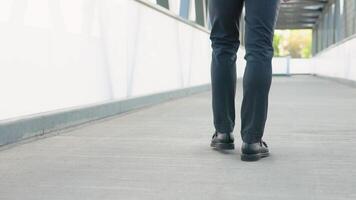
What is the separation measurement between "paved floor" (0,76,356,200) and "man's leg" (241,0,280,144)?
180 millimetres

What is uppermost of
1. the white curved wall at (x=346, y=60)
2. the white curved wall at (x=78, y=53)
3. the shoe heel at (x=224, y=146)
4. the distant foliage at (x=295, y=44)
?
the white curved wall at (x=78, y=53)

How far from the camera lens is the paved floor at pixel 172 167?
1.96 meters

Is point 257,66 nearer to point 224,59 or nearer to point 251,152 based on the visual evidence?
point 224,59

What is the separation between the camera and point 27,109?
11.3 feet

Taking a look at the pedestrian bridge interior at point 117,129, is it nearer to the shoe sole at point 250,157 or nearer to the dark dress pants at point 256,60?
the shoe sole at point 250,157

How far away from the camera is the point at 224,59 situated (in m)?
2.84

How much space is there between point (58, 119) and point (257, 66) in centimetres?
169

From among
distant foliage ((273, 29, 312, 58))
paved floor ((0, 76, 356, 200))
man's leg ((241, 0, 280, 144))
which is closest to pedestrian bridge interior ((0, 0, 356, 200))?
paved floor ((0, 76, 356, 200))

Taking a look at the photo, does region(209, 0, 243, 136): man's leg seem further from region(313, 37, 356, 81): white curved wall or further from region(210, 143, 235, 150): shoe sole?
region(313, 37, 356, 81): white curved wall

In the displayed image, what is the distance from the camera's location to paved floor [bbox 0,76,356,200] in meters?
1.96

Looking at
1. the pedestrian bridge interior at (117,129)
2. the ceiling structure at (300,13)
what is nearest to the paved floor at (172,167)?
the pedestrian bridge interior at (117,129)

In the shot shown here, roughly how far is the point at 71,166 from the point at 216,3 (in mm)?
1052

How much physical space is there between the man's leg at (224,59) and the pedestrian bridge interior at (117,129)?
192 mm

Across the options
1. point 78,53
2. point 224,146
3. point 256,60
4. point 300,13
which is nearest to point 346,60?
point 78,53
